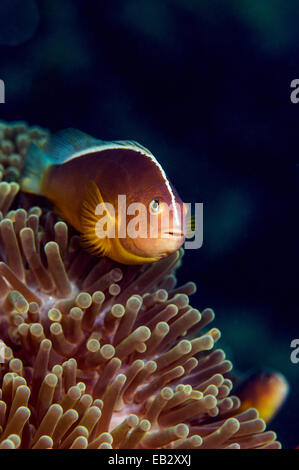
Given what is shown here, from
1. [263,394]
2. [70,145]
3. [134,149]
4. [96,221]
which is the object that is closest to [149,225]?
[96,221]

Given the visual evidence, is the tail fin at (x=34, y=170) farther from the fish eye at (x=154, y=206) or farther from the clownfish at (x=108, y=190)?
the fish eye at (x=154, y=206)

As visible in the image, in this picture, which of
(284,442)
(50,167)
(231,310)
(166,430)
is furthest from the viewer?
(231,310)

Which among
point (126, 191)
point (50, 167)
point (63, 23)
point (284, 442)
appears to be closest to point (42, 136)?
point (50, 167)

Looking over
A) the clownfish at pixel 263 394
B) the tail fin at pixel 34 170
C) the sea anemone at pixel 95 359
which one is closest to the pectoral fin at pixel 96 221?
the sea anemone at pixel 95 359

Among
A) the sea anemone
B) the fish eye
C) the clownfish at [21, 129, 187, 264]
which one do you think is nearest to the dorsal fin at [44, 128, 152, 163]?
the clownfish at [21, 129, 187, 264]

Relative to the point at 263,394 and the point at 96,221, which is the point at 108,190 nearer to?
the point at 96,221

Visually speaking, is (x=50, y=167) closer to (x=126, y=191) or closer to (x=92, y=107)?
(x=126, y=191)

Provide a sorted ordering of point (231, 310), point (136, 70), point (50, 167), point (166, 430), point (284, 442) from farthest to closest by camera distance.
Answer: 1. point (136, 70)
2. point (231, 310)
3. point (284, 442)
4. point (50, 167)
5. point (166, 430)

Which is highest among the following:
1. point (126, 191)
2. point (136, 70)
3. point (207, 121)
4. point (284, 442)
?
point (136, 70)
